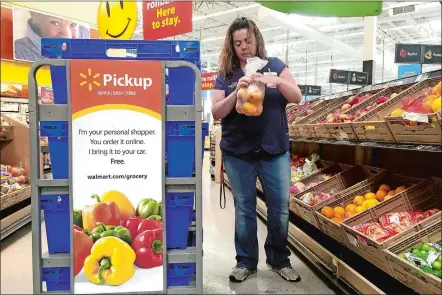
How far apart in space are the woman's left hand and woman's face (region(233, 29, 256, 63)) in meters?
0.31

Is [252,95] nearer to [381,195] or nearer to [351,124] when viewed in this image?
[351,124]

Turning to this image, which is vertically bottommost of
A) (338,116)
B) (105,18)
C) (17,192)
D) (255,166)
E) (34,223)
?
(17,192)

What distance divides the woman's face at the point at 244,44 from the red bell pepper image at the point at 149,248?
129 centimetres

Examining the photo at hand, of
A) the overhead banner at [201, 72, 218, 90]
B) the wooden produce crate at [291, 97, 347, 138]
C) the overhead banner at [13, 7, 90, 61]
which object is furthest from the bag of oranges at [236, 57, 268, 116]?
the overhead banner at [201, 72, 218, 90]

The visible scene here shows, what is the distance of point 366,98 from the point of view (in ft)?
Answer: 12.3

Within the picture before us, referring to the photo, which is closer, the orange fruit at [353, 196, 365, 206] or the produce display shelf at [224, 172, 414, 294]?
the produce display shelf at [224, 172, 414, 294]

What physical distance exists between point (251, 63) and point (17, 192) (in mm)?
3208

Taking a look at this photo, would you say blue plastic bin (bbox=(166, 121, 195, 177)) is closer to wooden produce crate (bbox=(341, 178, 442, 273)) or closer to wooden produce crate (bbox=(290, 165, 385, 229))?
wooden produce crate (bbox=(341, 178, 442, 273))

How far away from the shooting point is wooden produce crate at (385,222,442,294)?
191 centimetres

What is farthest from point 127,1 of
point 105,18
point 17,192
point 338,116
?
point 338,116

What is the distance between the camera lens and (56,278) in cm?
188

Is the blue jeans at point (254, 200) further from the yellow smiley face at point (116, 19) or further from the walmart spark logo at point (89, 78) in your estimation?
the yellow smiley face at point (116, 19)

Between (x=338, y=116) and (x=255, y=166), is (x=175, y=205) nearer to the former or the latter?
(x=255, y=166)

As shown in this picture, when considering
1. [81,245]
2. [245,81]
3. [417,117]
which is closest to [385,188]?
[417,117]
